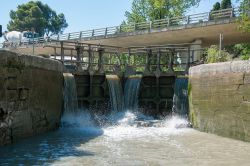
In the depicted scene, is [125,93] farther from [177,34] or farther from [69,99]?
[177,34]

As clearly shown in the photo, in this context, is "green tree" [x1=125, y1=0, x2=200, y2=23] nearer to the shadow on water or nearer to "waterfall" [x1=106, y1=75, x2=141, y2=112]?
"waterfall" [x1=106, y1=75, x2=141, y2=112]

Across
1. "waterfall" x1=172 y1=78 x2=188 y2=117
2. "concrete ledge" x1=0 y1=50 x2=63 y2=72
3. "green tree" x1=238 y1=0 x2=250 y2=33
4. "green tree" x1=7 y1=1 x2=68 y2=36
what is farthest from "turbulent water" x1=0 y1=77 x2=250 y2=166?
"green tree" x1=7 y1=1 x2=68 y2=36

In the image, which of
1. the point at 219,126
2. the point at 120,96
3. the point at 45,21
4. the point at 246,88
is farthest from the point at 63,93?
the point at 45,21

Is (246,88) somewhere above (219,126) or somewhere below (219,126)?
above

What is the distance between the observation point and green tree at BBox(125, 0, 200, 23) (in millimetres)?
34078

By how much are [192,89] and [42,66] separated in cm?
503

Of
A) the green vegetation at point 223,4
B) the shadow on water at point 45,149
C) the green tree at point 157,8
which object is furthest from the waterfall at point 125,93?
the green vegetation at point 223,4

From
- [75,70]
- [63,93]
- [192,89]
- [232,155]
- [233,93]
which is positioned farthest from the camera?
[75,70]

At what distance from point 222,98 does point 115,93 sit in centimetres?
682

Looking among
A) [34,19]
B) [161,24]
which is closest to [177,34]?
[161,24]

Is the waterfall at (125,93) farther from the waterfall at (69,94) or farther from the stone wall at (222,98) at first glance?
the stone wall at (222,98)

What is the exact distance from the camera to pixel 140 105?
59.8 ft

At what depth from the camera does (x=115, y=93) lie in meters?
17.9

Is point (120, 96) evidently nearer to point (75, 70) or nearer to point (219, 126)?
point (75, 70)
